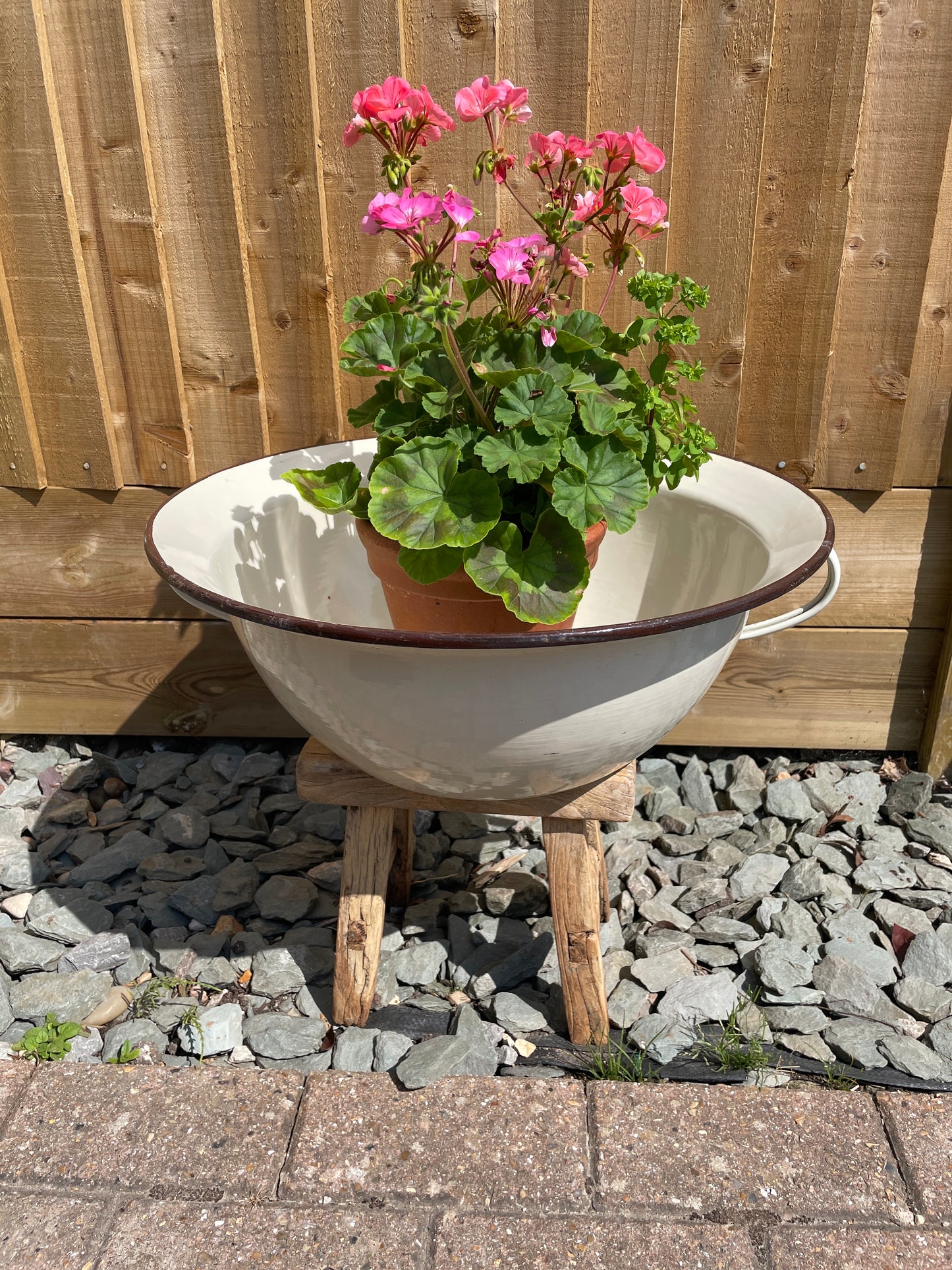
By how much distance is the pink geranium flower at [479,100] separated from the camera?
111 centimetres

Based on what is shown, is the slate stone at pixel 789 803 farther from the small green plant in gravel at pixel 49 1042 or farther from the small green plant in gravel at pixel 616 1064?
the small green plant in gravel at pixel 49 1042

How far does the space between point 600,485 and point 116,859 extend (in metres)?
1.24

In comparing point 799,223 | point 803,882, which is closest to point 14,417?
point 799,223

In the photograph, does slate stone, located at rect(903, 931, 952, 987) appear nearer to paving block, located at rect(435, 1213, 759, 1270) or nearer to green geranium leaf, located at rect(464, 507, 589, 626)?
paving block, located at rect(435, 1213, 759, 1270)

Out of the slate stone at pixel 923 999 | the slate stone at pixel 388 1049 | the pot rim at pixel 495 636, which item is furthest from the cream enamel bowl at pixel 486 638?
the slate stone at pixel 923 999

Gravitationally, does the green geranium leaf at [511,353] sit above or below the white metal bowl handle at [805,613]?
above

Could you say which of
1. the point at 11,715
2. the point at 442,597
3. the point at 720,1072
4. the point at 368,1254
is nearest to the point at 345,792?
the point at 442,597

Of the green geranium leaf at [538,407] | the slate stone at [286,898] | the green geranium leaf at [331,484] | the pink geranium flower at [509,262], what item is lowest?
the slate stone at [286,898]

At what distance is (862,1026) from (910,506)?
3.13 feet

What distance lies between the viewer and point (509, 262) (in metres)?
1.05

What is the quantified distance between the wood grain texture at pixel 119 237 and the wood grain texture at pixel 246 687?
39cm

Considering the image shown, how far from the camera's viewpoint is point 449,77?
1540mm

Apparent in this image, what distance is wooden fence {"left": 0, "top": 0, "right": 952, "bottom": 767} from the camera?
1.52 meters

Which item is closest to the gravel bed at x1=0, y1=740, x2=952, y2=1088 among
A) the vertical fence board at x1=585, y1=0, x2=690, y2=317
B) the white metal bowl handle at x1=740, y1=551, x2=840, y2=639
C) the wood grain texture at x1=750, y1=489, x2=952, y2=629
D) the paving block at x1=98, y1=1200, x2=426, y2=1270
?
the paving block at x1=98, y1=1200, x2=426, y2=1270
